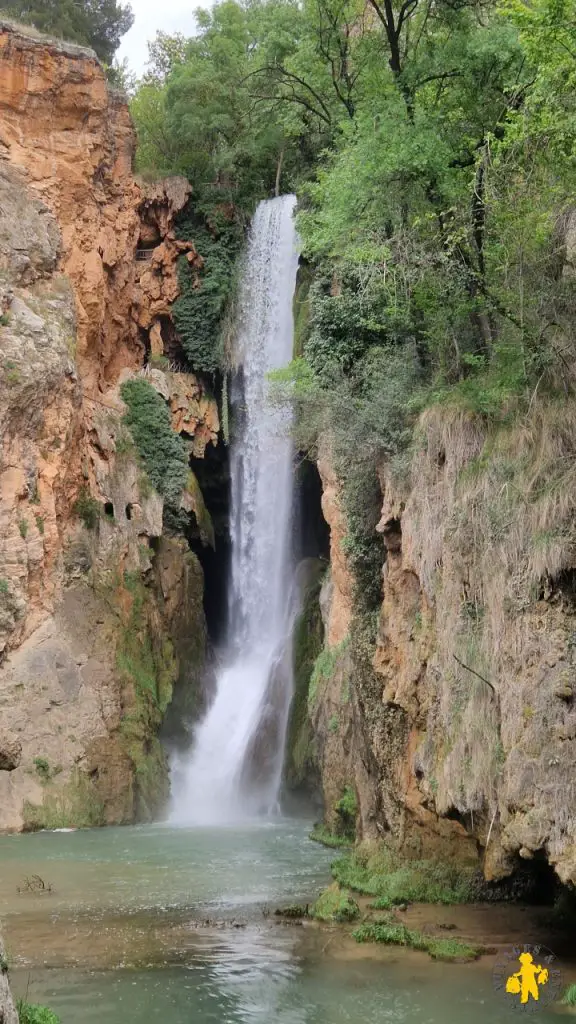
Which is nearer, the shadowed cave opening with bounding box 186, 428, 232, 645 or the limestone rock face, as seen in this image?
the limestone rock face

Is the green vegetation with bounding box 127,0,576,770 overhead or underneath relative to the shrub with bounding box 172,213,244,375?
underneath

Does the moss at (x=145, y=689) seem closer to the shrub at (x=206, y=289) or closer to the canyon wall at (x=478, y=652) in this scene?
the shrub at (x=206, y=289)

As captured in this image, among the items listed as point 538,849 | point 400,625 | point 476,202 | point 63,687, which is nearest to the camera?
point 538,849

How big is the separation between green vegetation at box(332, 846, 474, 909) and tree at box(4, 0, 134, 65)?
33.4 metres

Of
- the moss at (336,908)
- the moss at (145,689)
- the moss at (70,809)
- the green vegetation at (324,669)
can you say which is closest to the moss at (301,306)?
the moss at (145,689)

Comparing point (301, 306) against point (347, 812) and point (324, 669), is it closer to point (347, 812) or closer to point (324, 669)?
point (324, 669)

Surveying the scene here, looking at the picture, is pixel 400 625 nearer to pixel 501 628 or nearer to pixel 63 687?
pixel 501 628

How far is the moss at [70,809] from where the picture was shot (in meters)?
20.8

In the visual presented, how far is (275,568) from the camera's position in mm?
27953

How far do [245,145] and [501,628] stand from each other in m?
24.9

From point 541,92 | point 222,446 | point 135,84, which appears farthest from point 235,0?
point 541,92

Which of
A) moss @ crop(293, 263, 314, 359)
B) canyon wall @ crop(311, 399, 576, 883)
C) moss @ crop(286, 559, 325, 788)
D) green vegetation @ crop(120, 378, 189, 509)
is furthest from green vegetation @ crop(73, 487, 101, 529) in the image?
canyon wall @ crop(311, 399, 576, 883)

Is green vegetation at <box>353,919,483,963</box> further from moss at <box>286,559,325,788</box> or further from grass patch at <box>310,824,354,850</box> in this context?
moss at <box>286,559,325,788</box>

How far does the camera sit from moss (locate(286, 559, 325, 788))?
2238cm
